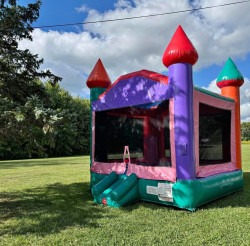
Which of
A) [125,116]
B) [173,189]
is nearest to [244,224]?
[173,189]

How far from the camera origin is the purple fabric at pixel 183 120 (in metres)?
4.88

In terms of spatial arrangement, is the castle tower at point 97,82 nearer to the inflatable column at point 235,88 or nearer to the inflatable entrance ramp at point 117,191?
the inflatable entrance ramp at point 117,191

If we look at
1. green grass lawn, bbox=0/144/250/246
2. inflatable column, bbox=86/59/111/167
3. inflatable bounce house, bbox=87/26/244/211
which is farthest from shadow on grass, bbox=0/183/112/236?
inflatable column, bbox=86/59/111/167

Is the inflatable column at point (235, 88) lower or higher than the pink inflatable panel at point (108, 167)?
higher

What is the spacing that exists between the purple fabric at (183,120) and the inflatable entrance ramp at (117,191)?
3.32 ft

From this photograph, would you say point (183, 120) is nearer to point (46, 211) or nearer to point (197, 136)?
point (197, 136)

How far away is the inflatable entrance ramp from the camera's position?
204 inches

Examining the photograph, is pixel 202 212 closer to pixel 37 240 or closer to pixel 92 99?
pixel 37 240

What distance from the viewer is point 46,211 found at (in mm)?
5035

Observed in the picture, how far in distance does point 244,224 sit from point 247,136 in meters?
64.6

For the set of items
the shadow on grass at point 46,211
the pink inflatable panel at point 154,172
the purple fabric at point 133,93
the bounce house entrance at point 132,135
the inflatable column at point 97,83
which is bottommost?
the shadow on grass at point 46,211

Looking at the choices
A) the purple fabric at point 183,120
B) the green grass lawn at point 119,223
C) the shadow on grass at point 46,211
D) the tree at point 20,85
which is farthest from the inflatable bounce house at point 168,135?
the tree at point 20,85

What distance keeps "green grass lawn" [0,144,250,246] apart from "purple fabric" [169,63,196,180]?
0.77m

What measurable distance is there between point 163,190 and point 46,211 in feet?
7.05
